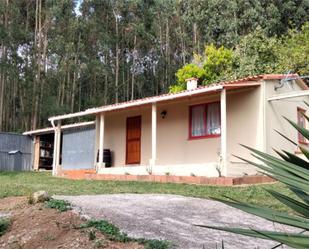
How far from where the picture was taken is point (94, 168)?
1709cm

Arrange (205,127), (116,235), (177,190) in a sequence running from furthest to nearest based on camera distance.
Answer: (205,127), (177,190), (116,235)

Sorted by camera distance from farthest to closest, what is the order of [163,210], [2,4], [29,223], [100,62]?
1. [100,62]
2. [2,4]
3. [163,210]
4. [29,223]

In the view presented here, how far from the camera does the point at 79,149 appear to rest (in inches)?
722

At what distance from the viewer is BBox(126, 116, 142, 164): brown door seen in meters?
16.8

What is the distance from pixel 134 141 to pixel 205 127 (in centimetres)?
330

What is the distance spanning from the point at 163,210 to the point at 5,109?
28154mm

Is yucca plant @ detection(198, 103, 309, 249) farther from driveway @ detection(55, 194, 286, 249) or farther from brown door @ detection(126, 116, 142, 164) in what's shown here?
brown door @ detection(126, 116, 142, 164)

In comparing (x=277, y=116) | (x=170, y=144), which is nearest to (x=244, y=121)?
(x=277, y=116)

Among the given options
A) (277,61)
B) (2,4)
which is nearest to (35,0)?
(2,4)

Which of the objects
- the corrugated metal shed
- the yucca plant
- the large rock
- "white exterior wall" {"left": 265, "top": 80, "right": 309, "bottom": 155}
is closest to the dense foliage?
"white exterior wall" {"left": 265, "top": 80, "right": 309, "bottom": 155}

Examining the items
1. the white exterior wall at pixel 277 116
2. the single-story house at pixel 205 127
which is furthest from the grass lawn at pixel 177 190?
the white exterior wall at pixel 277 116

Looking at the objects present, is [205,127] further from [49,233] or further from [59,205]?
[49,233]

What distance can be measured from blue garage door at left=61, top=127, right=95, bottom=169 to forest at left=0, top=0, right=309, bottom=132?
28.4 feet

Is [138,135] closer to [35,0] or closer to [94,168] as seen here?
[94,168]
